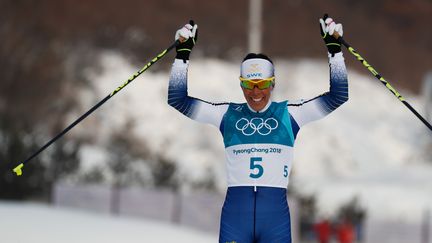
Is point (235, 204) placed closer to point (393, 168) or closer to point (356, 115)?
point (393, 168)

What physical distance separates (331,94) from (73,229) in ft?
23.6

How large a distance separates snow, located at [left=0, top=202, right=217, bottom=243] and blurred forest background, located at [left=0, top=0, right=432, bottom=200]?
786 centimetres

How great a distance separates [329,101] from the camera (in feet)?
21.8

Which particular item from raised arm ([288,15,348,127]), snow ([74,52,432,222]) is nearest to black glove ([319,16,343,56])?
raised arm ([288,15,348,127])

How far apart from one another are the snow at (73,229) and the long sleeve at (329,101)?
5331 mm

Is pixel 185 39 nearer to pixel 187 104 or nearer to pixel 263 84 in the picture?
pixel 187 104

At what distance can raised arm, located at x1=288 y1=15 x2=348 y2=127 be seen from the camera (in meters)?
6.66

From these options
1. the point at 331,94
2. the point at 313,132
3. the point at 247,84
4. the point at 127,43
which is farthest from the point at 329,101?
the point at 127,43

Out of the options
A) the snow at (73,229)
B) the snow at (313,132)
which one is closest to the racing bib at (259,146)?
the snow at (73,229)

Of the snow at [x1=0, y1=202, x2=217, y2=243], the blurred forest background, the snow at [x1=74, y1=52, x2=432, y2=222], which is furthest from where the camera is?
the snow at [x1=74, y1=52, x2=432, y2=222]

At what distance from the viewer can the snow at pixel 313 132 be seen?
3453cm

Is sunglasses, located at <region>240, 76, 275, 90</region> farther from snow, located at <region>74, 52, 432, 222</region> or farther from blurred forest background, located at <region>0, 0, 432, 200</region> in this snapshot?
snow, located at <region>74, 52, 432, 222</region>

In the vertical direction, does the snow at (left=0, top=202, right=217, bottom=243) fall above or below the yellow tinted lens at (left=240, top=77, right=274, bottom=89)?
below

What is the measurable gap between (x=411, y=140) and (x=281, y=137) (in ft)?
126
